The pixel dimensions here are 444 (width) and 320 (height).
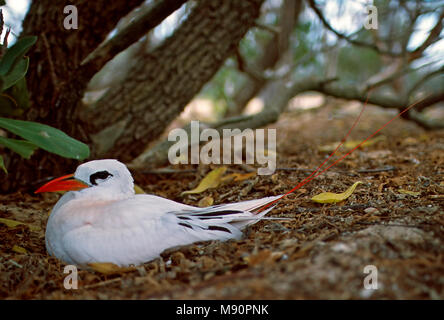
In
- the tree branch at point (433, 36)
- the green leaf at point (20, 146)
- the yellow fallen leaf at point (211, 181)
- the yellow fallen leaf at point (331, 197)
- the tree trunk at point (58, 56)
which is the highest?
the tree branch at point (433, 36)

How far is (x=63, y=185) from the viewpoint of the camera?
2383 mm

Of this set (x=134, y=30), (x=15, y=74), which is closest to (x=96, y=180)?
(x=15, y=74)

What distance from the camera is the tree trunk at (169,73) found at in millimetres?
3805

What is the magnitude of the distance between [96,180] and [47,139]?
399mm

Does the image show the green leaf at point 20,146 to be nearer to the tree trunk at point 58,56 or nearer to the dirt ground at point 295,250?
the dirt ground at point 295,250

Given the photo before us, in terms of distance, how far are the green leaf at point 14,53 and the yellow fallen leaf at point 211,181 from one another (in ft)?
4.88

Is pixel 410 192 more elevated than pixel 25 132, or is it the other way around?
pixel 25 132

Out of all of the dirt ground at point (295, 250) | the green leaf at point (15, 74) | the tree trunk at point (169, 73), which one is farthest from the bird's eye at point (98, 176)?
the tree trunk at point (169, 73)

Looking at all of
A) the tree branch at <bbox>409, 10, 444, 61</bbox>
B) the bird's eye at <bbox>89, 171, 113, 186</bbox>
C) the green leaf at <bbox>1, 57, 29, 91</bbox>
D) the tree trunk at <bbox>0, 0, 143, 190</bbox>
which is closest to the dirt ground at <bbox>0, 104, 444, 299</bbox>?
the bird's eye at <bbox>89, 171, 113, 186</bbox>

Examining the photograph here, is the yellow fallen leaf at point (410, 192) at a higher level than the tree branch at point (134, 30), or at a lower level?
lower

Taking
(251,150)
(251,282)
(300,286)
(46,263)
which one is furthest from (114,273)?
(251,150)

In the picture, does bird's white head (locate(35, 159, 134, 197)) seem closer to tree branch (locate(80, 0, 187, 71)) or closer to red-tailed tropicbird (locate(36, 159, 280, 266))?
red-tailed tropicbird (locate(36, 159, 280, 266))

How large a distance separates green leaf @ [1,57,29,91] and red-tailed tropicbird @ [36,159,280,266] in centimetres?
65

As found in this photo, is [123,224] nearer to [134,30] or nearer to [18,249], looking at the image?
[18,249]
